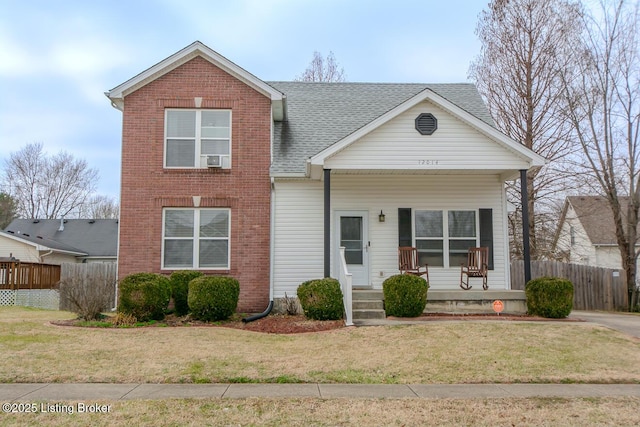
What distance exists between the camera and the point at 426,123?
11898mm

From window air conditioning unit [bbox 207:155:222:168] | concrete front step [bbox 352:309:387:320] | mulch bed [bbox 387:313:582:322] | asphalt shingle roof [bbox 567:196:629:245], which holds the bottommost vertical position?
mulch bed [bbox 387:313:582:322]

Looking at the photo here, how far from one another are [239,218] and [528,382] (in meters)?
8.37

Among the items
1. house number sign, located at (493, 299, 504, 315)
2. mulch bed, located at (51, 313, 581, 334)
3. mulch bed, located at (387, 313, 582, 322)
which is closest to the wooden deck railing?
mulch bed, located at (51, 313, 581, 334)

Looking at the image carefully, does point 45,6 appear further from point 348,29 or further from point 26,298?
point 26,298

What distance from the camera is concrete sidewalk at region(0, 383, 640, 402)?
215 inches

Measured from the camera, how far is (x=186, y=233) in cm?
1288

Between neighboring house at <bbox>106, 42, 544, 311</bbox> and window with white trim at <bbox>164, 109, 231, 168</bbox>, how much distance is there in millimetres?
26

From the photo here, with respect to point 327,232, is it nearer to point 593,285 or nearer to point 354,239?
point 354,239

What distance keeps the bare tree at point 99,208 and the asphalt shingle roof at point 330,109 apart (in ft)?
100

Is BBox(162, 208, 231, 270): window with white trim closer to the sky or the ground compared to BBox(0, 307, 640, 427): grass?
closer to the sky

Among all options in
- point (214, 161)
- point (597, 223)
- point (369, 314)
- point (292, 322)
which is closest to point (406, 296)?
point (369, 314)

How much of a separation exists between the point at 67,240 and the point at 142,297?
74.5 ft

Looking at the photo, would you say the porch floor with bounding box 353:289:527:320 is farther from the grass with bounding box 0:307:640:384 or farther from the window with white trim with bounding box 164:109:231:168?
the window with white trim with bounding box 164:109:231:168

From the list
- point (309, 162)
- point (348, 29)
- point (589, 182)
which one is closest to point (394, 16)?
point (348, 29)
